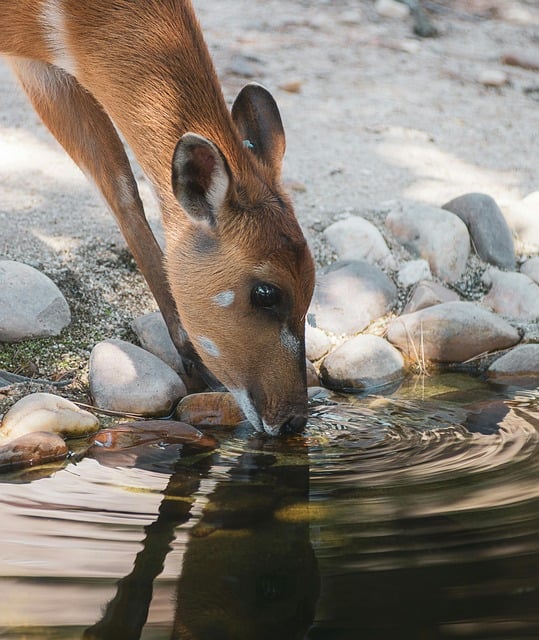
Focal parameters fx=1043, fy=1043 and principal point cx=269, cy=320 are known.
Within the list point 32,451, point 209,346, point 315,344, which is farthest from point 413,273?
point 32,451

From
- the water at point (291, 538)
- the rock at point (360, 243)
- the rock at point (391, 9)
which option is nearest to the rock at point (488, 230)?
the rock at point (360, 243)

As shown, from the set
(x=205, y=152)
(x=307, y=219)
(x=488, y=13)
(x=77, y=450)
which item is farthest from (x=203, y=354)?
(x=488, y=13)

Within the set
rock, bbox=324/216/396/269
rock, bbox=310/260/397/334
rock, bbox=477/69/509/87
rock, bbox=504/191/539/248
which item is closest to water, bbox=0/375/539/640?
rock, bbox=310/260/397/334

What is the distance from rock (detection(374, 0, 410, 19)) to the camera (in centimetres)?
1122

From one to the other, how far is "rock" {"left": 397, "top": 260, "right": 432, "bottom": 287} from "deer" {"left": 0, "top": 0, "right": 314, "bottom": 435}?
69.6 inches

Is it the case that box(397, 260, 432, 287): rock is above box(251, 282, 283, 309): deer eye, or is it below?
below

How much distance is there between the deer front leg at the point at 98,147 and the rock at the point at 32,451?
4.32 ft

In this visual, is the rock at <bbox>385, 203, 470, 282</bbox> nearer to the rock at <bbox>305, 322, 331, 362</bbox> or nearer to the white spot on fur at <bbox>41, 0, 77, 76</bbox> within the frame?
the rock at <bbox>305, 322, 331, 362</bbox>

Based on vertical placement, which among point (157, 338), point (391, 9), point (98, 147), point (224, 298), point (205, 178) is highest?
point (205, 178)

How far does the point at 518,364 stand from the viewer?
5777 mm

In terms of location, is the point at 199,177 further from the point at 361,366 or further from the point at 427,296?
the point at 427,296

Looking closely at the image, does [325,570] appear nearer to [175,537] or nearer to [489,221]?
[175,537]

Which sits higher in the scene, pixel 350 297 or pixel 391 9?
pixel 391 9

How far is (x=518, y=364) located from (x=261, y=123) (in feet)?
6.53
